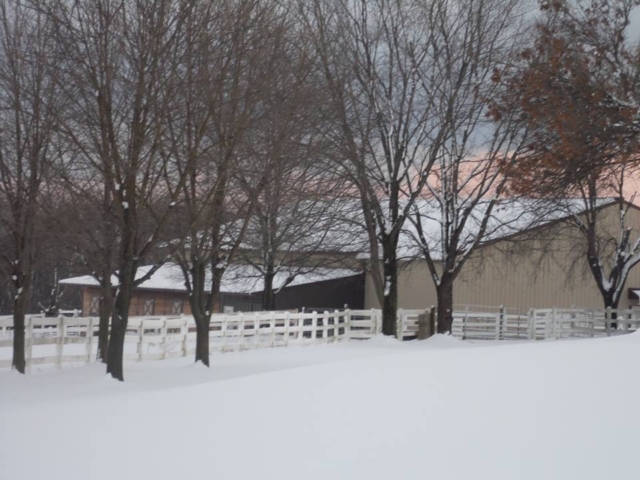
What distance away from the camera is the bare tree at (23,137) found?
595 inches

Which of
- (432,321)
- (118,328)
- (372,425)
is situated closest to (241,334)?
(118,328)

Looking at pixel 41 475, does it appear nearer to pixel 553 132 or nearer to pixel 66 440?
pixel 66 440

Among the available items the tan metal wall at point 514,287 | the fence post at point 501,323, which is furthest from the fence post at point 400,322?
the tan metal wall at point 514,287

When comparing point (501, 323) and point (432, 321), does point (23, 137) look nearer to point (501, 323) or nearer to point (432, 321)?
point (432, 321)

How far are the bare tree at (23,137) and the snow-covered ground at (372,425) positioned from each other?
600cm

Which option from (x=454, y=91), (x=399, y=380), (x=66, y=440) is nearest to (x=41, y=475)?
(x=66, y=440)

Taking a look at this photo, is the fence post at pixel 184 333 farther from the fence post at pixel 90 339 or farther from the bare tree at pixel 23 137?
the bare tree at pixel 23 137

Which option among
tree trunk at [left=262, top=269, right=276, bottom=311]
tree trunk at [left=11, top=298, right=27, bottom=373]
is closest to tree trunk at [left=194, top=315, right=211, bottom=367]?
tree trunk at [left=11, top=298, right=27, bottom=373]

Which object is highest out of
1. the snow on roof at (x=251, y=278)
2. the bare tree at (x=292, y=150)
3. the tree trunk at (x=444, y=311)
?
the bare tree at (x=292, y=150)

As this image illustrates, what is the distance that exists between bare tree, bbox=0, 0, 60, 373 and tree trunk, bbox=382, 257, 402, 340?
13439 millimetres

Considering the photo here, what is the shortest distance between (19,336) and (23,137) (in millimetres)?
3941

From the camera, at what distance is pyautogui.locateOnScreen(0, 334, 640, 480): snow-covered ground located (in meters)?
6.93

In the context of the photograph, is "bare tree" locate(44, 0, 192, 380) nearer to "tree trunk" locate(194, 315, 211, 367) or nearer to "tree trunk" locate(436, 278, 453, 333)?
"tree trunk" locate(194, 315, 211, 367)

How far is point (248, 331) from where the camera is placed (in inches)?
982
